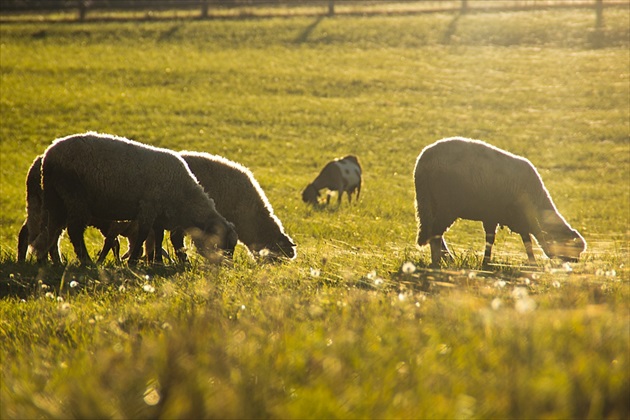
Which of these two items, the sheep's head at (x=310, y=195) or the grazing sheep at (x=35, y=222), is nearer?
the grazing sheep at (x=35, y=222)

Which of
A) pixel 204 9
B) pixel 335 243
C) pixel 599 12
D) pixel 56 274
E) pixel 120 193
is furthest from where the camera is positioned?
pixel 204 9

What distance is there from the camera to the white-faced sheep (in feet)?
32.1

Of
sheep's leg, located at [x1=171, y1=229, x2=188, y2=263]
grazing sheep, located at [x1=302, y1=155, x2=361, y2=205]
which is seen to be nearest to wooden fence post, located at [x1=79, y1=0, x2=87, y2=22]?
grazing sheep, located at [x1=302, y1=155, x2=361, y2=205]

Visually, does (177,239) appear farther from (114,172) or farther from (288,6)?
(288,6)

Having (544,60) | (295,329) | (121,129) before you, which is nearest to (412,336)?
(295,329)

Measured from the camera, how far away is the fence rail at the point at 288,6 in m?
53.7

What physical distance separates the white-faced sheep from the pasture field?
91 centimetres

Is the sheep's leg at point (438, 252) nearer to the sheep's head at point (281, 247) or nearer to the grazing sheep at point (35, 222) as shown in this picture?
the sheep's head at point (281, 247)

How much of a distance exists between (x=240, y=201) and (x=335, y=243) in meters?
1.58

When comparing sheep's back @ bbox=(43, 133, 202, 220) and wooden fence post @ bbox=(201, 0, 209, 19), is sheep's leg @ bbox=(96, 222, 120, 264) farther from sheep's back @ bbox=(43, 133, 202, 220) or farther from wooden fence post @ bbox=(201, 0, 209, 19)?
wooden fence post @ bbox=(201, 0, 209, 19)

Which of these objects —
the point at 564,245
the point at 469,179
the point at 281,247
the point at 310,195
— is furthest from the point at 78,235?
the point at 310,195

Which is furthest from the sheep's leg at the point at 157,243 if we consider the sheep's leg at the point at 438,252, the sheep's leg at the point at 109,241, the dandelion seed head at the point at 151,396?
the dandelion seed head at the point at 151,396

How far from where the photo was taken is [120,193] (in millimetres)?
9914

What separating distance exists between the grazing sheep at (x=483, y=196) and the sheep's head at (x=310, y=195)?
11201 mm
